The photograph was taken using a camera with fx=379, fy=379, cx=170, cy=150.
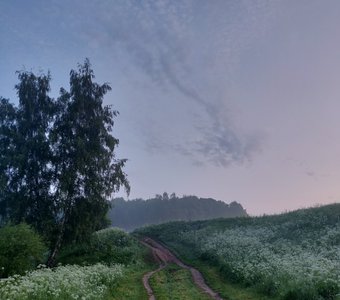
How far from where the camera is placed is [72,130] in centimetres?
3747

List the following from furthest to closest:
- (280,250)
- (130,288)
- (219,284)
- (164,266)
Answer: (164,266)
(280,250)
(219,284)
(130,288)

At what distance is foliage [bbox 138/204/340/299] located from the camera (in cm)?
1966

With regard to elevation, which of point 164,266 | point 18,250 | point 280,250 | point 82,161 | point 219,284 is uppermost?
point 82,161

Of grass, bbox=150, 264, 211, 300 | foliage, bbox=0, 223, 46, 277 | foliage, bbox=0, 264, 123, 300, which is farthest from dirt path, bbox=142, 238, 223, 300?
foliage, bbox=0, 223, 46, 277

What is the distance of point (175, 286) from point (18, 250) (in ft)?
38.2

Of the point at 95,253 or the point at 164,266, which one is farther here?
the point at 95,253

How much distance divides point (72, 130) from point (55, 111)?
3.13 metres

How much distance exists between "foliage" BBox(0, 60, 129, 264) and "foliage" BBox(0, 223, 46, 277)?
7.09 m

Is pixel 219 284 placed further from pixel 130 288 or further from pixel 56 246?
pixel 56 246

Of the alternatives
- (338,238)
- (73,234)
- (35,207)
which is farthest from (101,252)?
(338,238)

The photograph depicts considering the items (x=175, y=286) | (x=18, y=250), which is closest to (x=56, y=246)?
(x=18, y=250)

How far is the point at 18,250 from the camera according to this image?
89.9 feet

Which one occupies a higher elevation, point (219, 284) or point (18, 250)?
point (18, 250)

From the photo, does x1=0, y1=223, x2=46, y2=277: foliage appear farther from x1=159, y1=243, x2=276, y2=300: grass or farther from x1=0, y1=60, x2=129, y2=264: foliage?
x1=159, y1=243, x2=276, y2=300: grass
